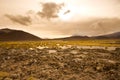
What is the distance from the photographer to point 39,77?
14.0 m

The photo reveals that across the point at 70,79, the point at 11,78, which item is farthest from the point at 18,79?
the point at 70,79

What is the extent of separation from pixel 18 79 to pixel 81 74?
5502 mm

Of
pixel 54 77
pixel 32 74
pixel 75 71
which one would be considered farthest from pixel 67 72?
pixel 32 74

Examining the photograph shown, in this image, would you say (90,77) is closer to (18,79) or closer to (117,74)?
(117,74)

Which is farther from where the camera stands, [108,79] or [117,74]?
[117,74]

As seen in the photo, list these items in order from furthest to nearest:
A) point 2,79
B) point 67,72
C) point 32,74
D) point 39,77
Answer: point 67,72 < point 32,74 < point 39,77 < point 2,79

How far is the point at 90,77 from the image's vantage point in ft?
46.8

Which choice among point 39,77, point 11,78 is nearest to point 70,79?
point 39,77

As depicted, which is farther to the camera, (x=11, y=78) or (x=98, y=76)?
(x=98, y=76)

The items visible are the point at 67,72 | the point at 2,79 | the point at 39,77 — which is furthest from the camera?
the point at 67,72

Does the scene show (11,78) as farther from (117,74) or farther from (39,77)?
(117,74)

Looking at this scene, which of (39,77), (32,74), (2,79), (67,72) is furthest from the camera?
(67,72)

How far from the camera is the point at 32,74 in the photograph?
1491 centimetres

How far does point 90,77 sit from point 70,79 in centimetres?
179
